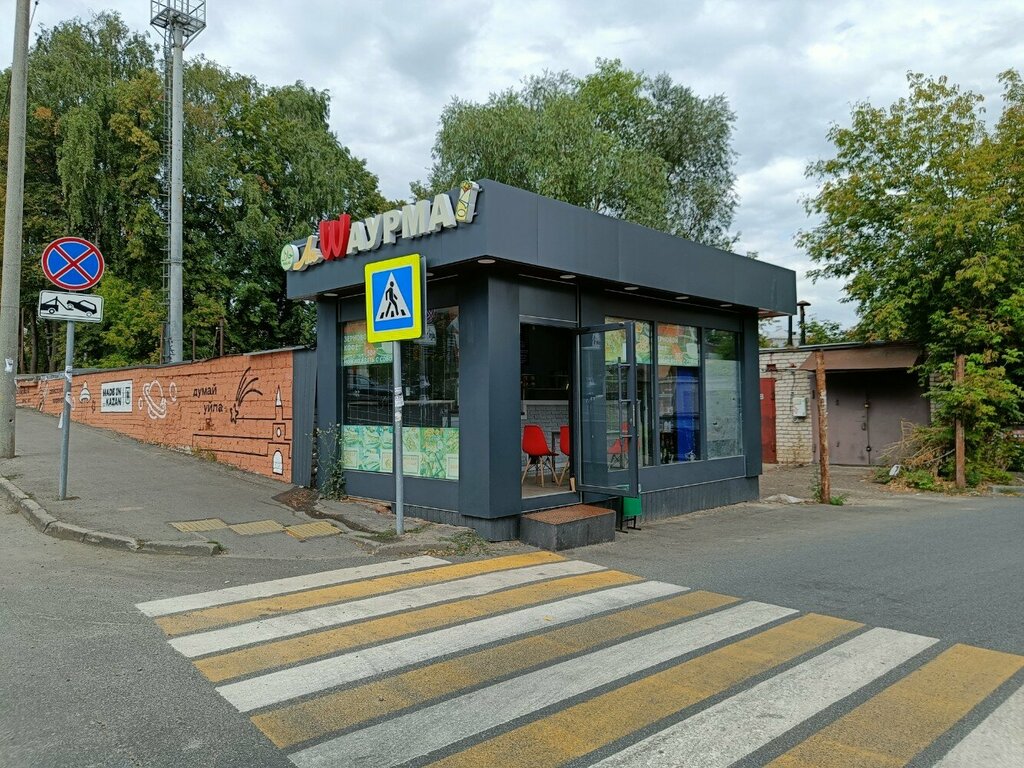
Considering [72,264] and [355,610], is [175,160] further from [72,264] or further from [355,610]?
[355,610]

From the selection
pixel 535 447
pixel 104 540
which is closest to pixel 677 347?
pixel 535 447

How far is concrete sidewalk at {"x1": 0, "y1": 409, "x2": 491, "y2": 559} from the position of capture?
24.4 ft

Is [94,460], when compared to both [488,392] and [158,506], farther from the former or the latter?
[488,392]

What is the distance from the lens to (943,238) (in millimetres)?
16250

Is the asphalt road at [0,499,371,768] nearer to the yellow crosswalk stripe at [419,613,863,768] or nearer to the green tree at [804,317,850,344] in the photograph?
the yellow crosswalk stripe at [419,613,863,768]

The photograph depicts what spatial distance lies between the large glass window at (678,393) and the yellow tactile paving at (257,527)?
573cm

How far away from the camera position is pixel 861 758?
3100mm

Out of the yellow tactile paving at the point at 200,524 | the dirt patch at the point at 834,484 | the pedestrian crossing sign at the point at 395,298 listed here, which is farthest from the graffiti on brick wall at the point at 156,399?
the dirt patch at the point at 834,484

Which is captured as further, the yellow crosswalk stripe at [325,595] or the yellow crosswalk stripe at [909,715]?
the yellow crosswalk stripe at [325,595]

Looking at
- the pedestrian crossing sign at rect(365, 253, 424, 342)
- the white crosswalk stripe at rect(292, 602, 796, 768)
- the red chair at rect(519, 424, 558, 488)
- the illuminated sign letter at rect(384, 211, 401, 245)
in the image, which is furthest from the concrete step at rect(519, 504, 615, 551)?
the illuminated sign letter at rect(384, 211, 401, 245)

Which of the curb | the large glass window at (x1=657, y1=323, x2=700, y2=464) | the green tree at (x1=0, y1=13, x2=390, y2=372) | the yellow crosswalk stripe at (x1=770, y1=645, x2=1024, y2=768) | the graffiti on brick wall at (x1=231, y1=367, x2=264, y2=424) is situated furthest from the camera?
the green tree at (x1=0, y1=13, x2=390, y2=372)

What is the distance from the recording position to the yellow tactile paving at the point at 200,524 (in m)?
8.01

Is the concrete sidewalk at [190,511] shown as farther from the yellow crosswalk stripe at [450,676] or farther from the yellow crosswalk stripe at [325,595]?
the yellow crosswalk stripe at [450,676]

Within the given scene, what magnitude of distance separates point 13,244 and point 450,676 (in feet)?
43.2
